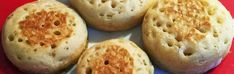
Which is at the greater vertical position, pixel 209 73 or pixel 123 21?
pixel 123 21

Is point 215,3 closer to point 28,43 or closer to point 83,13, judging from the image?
point 83,13

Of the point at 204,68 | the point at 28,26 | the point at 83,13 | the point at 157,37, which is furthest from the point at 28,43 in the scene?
the point at 204,68

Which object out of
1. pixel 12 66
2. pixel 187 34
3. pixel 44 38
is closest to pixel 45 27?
pixel 44 38

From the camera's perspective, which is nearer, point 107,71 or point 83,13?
point 107,71

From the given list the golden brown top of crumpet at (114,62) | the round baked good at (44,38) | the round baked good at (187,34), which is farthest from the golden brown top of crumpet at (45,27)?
the round baked good at (187,34)

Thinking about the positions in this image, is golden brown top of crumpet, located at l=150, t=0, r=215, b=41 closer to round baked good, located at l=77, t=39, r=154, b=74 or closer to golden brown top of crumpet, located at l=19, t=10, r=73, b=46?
round baked good, located at l=77, t=39, r=154, b=74

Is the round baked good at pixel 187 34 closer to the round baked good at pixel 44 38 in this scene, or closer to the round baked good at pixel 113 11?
the round baked good at pixel 113 11
